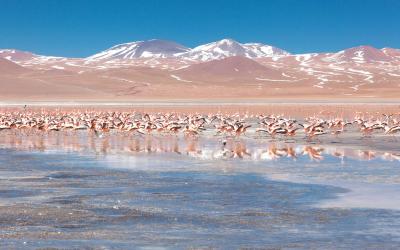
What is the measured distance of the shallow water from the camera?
29.1ft

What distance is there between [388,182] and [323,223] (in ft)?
13.9

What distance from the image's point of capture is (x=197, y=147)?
71.6ft

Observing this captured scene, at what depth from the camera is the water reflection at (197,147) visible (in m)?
18.9

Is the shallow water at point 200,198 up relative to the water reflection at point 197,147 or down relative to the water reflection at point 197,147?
down

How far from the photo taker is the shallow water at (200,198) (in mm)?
8883

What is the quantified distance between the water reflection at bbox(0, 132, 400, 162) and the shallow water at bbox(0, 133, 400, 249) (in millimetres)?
77

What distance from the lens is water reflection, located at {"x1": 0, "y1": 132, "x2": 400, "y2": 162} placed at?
62.1 ft

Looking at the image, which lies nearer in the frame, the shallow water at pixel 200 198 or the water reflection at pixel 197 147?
the shallow water at pixel 200 198

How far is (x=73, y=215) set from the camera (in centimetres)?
1027

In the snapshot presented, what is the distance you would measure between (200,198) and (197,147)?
9.99 meters

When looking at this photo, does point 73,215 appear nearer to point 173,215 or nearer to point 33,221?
point 33,221

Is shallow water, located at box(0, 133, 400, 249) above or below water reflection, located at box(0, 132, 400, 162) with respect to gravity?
below

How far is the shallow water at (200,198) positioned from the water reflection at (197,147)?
0.25ft

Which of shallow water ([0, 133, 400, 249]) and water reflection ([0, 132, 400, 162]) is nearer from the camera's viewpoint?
shallow water ([0, 133, 400, 249])
